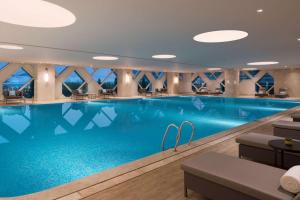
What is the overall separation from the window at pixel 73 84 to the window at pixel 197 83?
15.1m

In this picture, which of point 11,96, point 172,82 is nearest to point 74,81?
point 11,96

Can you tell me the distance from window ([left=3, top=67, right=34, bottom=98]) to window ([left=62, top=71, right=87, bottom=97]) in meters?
2.62

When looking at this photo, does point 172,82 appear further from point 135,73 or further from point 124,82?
point 124,82

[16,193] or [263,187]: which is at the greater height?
[263,187]

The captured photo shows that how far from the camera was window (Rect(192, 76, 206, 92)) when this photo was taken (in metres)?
27.5

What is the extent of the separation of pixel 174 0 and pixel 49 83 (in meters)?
Result: 14.5

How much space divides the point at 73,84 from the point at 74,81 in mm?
284

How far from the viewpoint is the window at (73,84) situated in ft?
59.3

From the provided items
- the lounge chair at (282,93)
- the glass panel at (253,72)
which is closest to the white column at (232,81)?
the glass panel at (253,72)

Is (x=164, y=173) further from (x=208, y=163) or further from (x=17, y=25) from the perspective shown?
(x=17, y=25)

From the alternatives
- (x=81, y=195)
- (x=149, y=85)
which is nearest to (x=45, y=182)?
(x=81, y=195)

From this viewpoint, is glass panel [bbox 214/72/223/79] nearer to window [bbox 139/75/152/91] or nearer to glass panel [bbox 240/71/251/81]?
glass panel [bbox 240/71/251/81]

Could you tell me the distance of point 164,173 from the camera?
3.15m

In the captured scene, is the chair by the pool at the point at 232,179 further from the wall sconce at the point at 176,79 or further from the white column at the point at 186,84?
the white column at the point at 186,84
